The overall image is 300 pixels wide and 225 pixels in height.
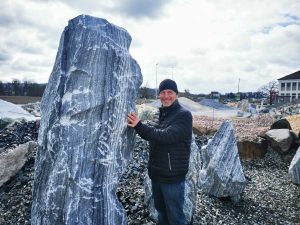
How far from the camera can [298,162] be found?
980 cm

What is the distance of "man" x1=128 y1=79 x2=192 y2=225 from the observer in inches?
179

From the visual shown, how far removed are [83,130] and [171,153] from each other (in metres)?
1.18

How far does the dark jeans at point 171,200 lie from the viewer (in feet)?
15.3

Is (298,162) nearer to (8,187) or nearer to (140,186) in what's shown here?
(140,186)

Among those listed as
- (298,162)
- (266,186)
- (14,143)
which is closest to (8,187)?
(14,143)

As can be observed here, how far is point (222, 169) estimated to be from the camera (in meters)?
7.92

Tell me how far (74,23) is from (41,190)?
1936mm

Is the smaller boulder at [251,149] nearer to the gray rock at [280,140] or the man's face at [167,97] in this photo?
the gray rock at [280,140]

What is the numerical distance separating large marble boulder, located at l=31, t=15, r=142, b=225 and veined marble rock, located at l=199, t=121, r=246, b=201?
12.9 ft

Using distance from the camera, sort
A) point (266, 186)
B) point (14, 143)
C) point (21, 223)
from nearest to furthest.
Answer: point (21, 223)
point (266, 186)
point (14, 143)

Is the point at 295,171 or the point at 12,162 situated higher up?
the point at 12,162

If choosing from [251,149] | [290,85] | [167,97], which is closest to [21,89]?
[290,85]

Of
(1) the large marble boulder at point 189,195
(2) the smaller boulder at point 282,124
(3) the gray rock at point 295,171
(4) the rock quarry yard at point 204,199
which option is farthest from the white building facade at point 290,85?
(1) the large marble boulder at point 189,195

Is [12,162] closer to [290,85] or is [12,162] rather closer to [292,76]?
[292,76]
